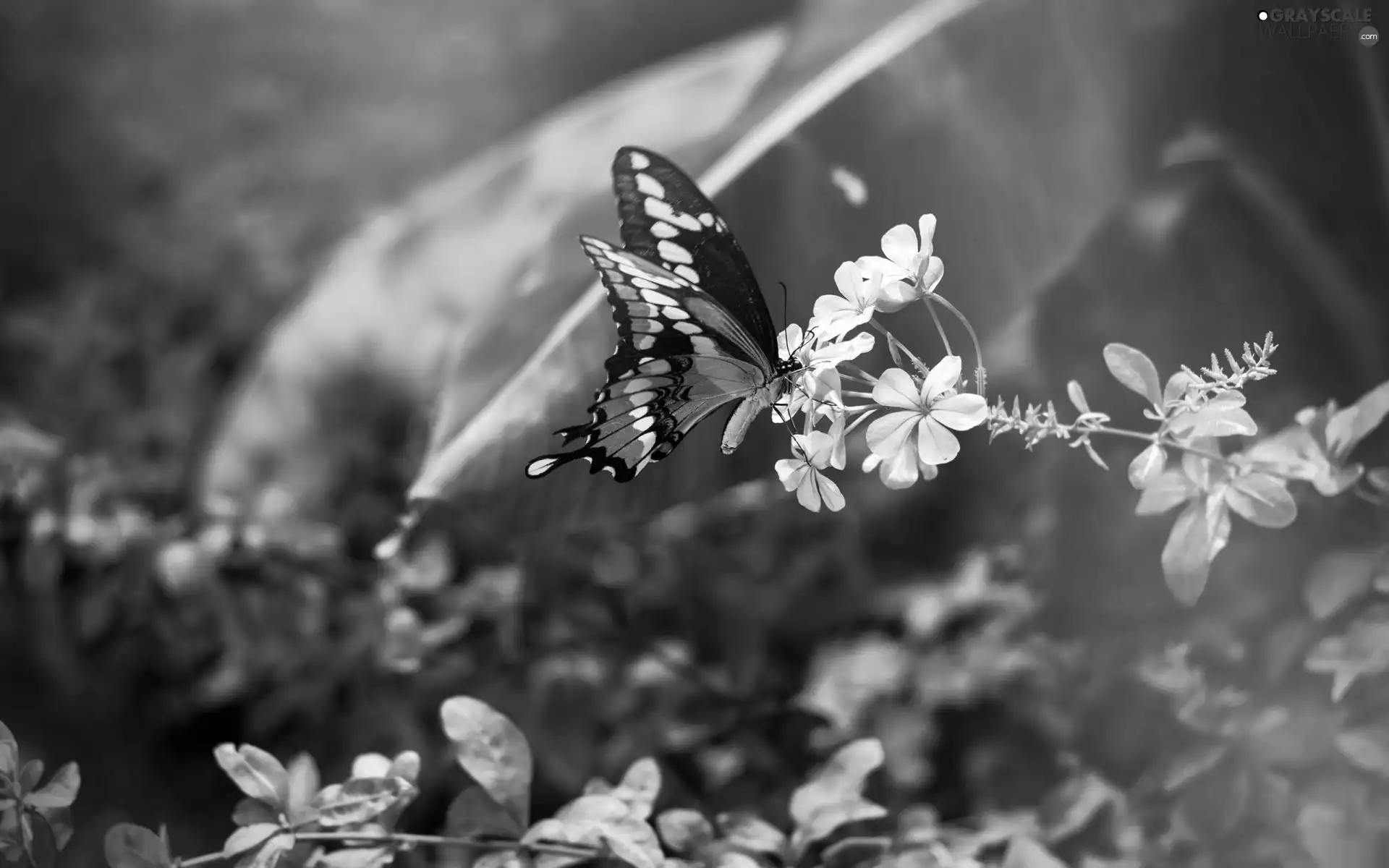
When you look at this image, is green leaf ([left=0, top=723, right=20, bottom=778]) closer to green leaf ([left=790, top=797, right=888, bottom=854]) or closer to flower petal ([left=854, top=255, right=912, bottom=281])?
green leaf ([left=790, top=797, right=888, bottom=854])

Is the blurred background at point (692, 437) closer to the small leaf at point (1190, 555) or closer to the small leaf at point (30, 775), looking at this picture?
the small leaf at point (1190, 555)

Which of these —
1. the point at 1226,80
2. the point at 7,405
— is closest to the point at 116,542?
the point at 7,405

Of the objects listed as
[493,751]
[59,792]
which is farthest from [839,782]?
[59,792]

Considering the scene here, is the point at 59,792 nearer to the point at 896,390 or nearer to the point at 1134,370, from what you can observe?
the point at 896,390

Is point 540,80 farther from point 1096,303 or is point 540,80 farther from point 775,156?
point 1096,303

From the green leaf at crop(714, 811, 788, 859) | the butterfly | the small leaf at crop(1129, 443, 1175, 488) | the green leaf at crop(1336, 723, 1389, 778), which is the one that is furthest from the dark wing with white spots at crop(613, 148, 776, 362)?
the green leaf at crop(1336, 723, 1389, 778)

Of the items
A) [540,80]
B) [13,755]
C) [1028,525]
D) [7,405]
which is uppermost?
[540,80]
